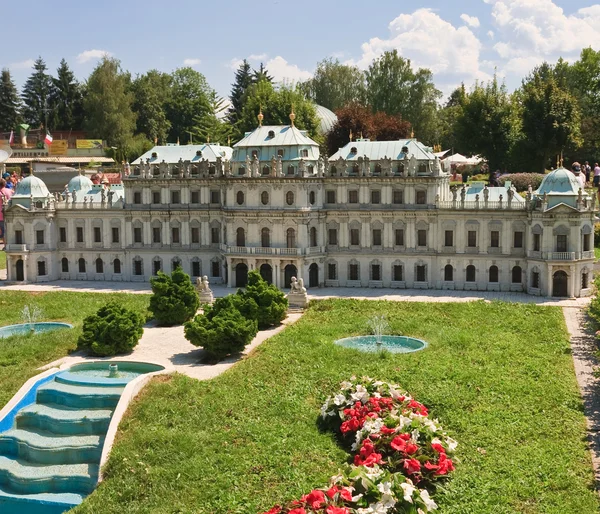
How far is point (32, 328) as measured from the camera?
155 ft

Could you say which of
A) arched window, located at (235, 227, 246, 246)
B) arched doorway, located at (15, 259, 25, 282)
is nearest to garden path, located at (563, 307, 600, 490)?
arched window, located at (235, 227, 246, 246)

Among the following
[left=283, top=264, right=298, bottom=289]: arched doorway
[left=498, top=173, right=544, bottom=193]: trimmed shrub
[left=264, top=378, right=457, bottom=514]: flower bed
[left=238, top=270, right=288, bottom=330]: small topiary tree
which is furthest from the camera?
[left=498, top=173, right=544, bottom=193]: trimmed shrub

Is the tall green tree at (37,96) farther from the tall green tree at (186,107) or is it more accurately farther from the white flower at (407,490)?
the white flower at (407,490)

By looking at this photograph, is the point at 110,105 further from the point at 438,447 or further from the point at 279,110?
the point at 438,447

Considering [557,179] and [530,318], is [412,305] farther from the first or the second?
[557,179]

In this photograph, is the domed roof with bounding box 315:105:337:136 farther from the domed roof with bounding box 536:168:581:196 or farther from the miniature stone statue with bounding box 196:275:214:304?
the miniature stone statue with bounding box 196:275:214:304

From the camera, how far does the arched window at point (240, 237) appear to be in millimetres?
61450

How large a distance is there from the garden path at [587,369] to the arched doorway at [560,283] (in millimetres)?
4022

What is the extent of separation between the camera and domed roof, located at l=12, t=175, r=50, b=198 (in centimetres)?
6619

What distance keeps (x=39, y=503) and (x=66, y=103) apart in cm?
9251

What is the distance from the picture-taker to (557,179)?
55.1 meters

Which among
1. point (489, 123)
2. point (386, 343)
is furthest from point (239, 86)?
point (386, 343)

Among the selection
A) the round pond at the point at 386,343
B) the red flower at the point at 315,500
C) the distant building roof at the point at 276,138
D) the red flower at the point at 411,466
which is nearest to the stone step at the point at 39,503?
the red flower at the point at 315,500

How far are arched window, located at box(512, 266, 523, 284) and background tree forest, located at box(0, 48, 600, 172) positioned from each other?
19464 millimetres
